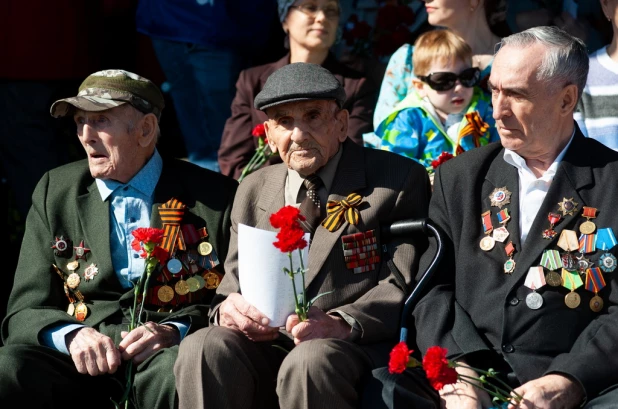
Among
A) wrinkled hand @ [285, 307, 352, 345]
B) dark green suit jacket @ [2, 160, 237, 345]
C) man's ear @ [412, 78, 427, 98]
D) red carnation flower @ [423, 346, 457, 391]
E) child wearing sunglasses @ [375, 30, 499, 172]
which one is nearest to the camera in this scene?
red carnation flower @ [423, 346, 457, 391]

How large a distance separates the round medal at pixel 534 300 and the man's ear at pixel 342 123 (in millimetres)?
1124

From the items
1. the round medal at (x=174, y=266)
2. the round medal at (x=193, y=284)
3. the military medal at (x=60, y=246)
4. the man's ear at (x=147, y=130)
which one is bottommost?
the round medal at (x=193, y=284)

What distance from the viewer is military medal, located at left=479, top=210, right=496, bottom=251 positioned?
4.66 m

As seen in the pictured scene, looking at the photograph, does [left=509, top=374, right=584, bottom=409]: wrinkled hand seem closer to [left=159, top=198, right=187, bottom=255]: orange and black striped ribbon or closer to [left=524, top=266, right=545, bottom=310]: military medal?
[left=524, top=266, right=545, bottom=310]: military medal

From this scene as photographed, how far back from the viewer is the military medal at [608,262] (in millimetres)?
4434

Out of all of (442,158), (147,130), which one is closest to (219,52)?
(147,130)

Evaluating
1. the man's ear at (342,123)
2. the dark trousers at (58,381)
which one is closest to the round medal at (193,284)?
the dark trousers at (58,381)

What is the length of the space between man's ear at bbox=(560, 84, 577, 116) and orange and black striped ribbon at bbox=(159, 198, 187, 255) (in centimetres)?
172

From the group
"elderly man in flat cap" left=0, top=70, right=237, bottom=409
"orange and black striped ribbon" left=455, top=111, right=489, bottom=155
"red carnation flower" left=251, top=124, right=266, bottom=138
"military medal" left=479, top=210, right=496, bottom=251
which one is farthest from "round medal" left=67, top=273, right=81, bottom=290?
"orange and black striped ribbon" left=455, top=111, right=489, bottom=155

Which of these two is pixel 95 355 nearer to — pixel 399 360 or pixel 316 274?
pixel 316 274

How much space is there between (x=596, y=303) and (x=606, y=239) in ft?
0.79

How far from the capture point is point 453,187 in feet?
15.9

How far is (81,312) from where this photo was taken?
17.2 ft

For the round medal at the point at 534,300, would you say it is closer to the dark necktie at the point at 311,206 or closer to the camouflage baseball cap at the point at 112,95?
the dark necktie at the point at 311,206
